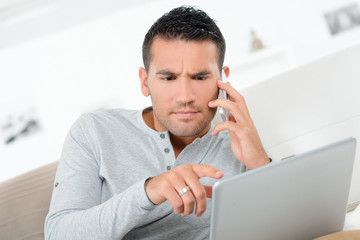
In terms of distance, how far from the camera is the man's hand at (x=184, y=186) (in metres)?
0.85

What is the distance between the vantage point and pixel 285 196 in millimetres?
818

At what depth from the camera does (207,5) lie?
5168mm

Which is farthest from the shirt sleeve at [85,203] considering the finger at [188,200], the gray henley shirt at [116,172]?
the finger at [188,200]

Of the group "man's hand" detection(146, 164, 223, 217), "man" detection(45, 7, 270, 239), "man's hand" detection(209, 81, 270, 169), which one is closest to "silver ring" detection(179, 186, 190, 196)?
"man's hand" detection(146, 164, 223, 217)

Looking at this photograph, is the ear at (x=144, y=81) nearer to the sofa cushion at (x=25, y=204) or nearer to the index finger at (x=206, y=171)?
the sofa cushion at (x=25, y=204)

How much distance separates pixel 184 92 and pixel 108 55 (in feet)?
13.3

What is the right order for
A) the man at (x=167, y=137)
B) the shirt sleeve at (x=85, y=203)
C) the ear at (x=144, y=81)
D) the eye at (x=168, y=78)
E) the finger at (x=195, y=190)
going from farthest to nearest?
the ear at (x=144, y=81), the eye at (x=168, y=78), the man at (x=167, y=137), the shirt sleeve at (x=85, y=203), the finger at (x=195, y=190)

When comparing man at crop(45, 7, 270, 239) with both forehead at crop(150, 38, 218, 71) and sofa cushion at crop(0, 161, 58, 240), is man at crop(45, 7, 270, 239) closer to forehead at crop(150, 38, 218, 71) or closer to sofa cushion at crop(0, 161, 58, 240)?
forehead at crop(150, 38, 218, 71)

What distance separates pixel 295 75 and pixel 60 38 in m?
4.19

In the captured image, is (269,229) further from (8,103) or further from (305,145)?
(8,103)

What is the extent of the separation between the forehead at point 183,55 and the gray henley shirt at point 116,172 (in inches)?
9.6

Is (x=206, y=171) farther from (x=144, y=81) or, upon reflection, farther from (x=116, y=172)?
(x=144, y=81)

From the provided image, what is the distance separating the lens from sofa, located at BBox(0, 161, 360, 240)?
1.42 metres

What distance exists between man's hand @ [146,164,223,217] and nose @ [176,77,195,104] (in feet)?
1.60
